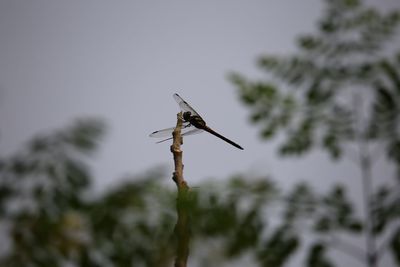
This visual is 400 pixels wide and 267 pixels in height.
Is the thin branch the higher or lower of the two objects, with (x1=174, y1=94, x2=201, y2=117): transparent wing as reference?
lower

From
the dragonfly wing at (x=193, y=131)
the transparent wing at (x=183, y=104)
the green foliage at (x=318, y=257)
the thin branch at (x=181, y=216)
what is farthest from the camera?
the green foliage at (x=318, y=257)

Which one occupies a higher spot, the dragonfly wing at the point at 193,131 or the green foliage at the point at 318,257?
the dragonfly wing at the point at 193,131

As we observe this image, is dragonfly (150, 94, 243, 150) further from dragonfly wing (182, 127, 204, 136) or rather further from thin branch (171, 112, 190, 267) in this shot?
thin branch (171, 112, 190, 267)

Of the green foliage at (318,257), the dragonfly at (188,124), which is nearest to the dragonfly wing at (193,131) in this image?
the dragonfly at (188,124)

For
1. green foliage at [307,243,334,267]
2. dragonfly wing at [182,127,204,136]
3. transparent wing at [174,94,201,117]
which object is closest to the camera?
dragonfly wing at [182,127,204,136]

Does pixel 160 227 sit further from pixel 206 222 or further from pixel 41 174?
pixel 41 174

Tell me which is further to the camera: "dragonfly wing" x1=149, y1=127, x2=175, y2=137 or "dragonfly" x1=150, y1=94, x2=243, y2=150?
"dragonfly wing" x1=149, y1=127, x2=175, y2=137

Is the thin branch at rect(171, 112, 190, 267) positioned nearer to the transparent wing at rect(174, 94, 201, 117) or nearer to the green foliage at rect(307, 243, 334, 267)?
the transparent wing at rect(174, 94, 201, 117)

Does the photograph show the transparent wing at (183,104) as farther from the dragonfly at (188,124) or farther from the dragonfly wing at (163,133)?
the dragonfly wing at (163,133)

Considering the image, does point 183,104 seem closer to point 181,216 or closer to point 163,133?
point 163,133

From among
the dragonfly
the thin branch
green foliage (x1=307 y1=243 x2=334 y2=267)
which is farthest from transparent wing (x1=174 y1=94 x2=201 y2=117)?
green foliage (x1=307 y1=243 x2=334 y2=267)

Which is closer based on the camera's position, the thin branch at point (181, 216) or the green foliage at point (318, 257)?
the thin branch at point (181, 216)

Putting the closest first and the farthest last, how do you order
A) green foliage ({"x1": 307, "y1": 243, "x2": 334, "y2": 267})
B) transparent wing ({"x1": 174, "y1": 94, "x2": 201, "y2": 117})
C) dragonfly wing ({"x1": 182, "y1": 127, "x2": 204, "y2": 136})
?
1. dragonfly wing ({"x1": 182, "y1": 127, "x2": 204, "y2": 136})
2. transparent wing ({"x1": 174, "y1": 94, "x2": 201, "y2": 117})
3. green foliage ({"x1": 307, "y1": 243, "x2": 334, "y2": 267})
